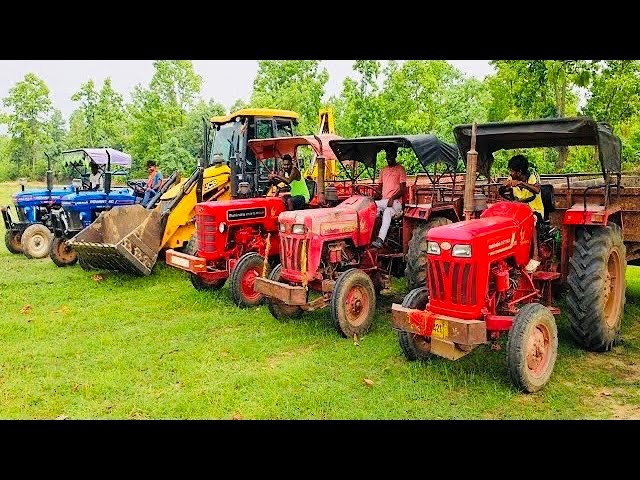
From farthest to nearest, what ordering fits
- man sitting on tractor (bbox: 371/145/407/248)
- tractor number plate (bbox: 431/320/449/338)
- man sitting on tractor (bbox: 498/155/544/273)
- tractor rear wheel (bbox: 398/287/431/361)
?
1. man sitting on tractor (bbox: 371/145/407/248)
2. man sitting on tractor (bbox: 498/155/544/273)
3. tractor rear wheel (bbox: 398/287/431/361)
4. tractor number plate (bbox: 431/320/449/338)

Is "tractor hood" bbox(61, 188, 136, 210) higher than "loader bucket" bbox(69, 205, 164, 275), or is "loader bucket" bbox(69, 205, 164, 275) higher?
"tractor hood" bbox(61, 188, 136, 210)

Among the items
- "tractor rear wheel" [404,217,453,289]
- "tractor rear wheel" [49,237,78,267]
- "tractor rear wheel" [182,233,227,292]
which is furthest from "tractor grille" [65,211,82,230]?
"tractor rear wheel" [404,217,453,289]

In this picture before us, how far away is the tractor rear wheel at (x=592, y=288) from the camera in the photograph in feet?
18.0

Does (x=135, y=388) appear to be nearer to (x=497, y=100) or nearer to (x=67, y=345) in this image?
(x=67, y=345)

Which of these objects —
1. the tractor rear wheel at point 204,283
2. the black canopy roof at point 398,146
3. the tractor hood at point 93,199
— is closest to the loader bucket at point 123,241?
the tractor rear wheel at point 204,283

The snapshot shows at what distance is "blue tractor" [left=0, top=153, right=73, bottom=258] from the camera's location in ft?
39.5

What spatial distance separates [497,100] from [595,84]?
438 centimetres

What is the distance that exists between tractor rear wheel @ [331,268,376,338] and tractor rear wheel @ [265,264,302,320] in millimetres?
798

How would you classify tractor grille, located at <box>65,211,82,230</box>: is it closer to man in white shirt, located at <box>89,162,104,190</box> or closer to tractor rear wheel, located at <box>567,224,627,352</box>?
man in white shirt, located at <box>89,162,104,190</box>

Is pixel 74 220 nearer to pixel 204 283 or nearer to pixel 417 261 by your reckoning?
pixel 204 283

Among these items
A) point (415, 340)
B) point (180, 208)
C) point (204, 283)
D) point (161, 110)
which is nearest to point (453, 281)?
point (415, 340)

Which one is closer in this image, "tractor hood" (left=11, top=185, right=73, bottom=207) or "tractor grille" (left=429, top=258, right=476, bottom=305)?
"tractor grille" (left=429, top=258, right=476, bottom=305)

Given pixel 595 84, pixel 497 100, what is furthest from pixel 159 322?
pixel 497 100

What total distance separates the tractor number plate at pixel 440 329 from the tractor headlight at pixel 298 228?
2183mm
